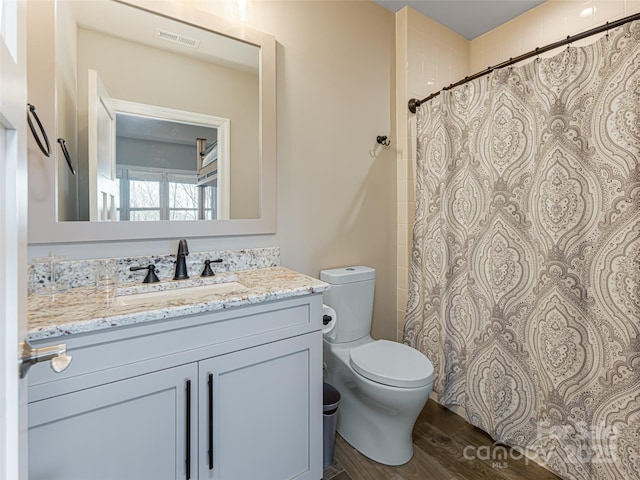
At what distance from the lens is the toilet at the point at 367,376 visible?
4.66ft

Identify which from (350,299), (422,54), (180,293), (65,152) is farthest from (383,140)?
(65,152)

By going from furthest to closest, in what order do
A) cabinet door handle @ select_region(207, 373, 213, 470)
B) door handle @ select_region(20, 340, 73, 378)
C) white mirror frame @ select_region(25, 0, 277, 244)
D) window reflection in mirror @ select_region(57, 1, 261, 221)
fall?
window reflection in mirror @ select_region(57, 1, 261, 221), white mirror frame @ select_region(25, 0, 277, 244), cabinet door handle @ select_region(207, 373, 213, 470), door handle @ select_region(20, 340, 73, 378)

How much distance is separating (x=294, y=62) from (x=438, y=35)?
3.96ft

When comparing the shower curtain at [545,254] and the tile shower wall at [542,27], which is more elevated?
the tile shower wall at [542,27]

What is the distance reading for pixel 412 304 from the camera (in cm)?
211

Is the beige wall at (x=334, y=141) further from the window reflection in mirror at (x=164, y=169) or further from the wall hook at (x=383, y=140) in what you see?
the window reflection in mirror at (x=164, y=169)

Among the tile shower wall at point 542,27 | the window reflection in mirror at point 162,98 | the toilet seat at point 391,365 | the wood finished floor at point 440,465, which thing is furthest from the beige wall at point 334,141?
the tile shower wall at point 542,27

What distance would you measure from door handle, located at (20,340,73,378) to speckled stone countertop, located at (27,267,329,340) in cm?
32

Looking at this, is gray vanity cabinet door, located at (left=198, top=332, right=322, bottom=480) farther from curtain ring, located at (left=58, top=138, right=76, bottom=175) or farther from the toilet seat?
curtain ring, located at (left=58, top=138, right=76, bottom=175)

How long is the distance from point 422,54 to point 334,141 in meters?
0.96

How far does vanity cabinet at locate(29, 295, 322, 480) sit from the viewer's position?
0.84 metres

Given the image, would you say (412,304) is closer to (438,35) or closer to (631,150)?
(631,150)

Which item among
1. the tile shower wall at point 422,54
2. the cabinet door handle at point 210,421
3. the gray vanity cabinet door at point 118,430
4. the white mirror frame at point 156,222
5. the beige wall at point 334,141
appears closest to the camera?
the gray vanity cabinet door at point 118,430

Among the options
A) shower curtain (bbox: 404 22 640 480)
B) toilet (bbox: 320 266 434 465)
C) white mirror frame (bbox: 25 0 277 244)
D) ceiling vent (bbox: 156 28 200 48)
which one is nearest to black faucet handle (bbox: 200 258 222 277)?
white mirror frame (bbox: 25 0 277 244)
